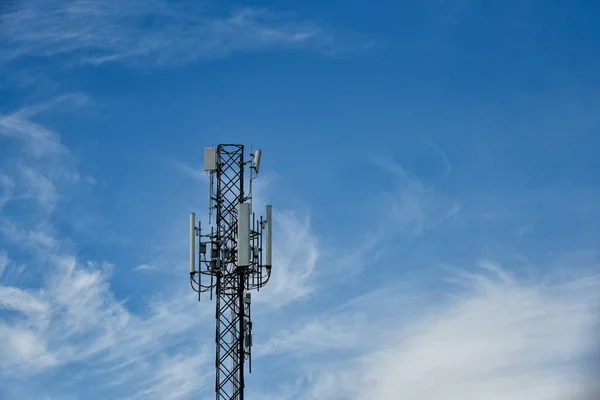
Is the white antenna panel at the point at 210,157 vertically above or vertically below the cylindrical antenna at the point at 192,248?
above

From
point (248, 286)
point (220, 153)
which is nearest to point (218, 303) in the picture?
point (248, 286)

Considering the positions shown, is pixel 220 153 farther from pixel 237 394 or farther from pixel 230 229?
pixel 237 394

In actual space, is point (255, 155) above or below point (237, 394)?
above

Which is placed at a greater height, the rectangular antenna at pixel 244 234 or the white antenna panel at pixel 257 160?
the white antenna panel at pixel 257 160

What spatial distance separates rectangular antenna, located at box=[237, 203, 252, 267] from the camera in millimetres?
66312

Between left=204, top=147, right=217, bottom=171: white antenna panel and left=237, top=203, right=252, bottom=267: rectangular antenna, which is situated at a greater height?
left=204, top=147, right=217, bottom=171: white antenna panel

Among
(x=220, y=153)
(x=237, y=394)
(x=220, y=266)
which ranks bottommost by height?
(x=237, y=394)

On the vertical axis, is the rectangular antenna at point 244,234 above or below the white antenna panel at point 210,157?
below

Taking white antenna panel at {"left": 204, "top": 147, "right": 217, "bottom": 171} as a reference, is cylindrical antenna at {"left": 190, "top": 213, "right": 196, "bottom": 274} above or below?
below

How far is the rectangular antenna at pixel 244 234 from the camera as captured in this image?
6631cm

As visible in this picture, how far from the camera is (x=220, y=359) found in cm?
6638

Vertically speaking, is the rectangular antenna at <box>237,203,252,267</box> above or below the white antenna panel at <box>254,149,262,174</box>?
below

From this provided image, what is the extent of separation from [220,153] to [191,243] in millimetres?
3795

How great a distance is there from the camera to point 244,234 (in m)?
66.6
